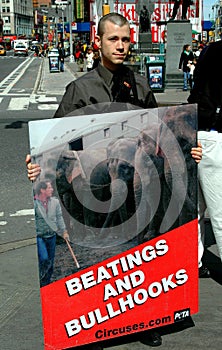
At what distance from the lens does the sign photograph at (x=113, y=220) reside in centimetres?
291

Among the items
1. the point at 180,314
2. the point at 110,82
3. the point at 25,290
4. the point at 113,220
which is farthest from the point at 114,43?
the point at 25,290

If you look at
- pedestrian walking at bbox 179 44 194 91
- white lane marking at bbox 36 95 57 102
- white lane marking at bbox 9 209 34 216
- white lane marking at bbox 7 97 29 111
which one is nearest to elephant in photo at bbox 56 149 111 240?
white lane marking at bbox 9 209 34 216

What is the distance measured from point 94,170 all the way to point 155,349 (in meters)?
1.12

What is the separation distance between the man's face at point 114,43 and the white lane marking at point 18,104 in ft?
47.9

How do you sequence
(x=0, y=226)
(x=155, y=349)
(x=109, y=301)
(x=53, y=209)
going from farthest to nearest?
(x=0, y=226) → (x=155, y=349) → (x=109, y=301) → (x=53, y=209)

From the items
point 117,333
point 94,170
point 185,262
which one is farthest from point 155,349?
point 94,170

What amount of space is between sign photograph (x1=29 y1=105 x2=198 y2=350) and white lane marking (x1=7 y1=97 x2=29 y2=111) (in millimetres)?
14818

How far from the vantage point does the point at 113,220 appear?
3045 mm

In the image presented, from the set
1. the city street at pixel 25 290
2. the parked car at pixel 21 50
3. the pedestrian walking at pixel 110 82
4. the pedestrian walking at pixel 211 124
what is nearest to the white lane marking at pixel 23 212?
the city street at pixel 25 290

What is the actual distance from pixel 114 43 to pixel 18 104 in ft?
53.3

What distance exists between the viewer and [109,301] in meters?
3.13

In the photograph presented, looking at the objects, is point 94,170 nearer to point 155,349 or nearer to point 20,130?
point 155,349

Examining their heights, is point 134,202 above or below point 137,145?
below

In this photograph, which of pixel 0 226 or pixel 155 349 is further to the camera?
pixel 0 226
